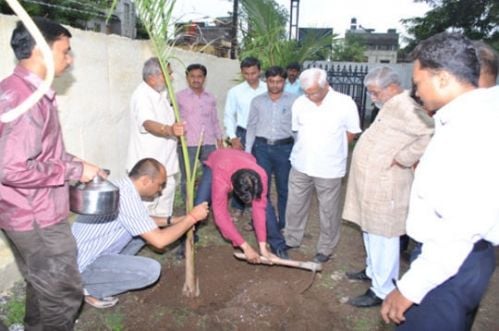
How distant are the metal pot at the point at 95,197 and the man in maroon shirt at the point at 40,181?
0.30 ft

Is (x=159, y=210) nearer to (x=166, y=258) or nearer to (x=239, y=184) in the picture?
(x=166, y=258)

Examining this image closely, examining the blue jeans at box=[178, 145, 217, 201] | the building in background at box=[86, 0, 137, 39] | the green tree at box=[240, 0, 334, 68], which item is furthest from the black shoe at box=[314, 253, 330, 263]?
the green tree at box=[240, 0, 334, 68]

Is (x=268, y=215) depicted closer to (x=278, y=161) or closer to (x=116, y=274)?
(x=278, y=161)

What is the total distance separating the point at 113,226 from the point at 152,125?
3.38ft

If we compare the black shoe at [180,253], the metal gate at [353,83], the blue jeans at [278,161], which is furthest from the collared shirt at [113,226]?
the metal gate at [353,83]

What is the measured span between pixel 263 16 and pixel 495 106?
5505 millimetres

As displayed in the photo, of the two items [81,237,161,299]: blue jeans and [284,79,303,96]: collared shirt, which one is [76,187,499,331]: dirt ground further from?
[284,79,303,96]: collared shirt

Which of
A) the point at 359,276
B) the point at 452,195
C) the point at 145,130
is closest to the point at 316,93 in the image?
the point at 145,130

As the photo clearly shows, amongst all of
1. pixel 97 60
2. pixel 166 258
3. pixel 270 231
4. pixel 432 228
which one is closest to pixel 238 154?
pixel 270 231

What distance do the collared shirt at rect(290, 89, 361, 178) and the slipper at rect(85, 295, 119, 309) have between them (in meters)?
1.79

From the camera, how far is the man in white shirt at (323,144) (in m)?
3.42

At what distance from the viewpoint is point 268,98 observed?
4.18 m

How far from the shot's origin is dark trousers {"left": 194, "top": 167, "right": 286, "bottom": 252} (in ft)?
11.8

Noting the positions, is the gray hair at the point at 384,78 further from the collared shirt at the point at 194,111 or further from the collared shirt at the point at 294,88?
the collared shirt at the point at 294,88
